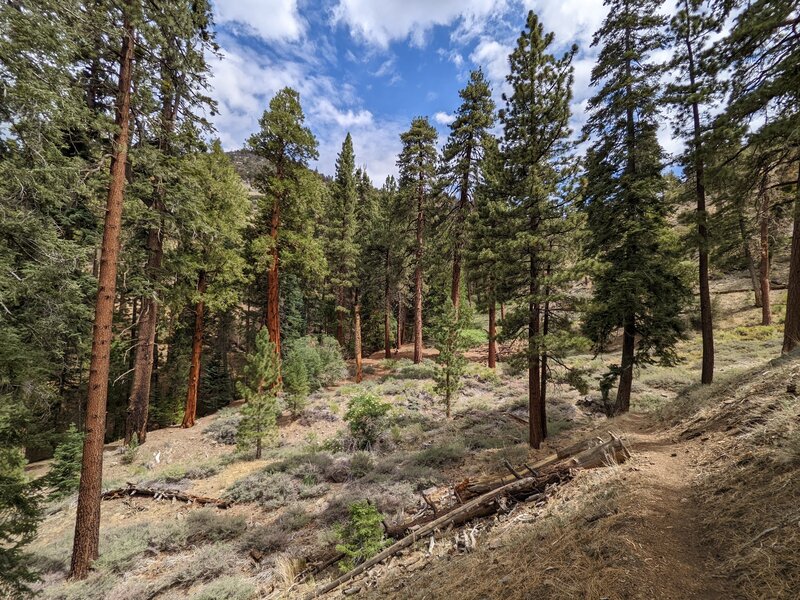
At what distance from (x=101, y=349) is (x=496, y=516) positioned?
8.91m

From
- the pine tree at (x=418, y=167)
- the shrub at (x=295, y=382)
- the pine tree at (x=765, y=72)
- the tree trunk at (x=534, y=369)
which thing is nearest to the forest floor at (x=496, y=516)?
the tree trunk at (x=534, y=369)

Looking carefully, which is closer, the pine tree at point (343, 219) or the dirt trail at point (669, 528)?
the dirt trail at point (669, 528)

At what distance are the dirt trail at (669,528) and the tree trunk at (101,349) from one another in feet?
31.4

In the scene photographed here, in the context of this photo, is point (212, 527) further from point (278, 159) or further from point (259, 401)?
point (278, 159)

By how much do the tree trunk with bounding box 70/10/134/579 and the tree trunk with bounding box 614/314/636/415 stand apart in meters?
16.2

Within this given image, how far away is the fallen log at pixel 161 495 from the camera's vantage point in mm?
9984

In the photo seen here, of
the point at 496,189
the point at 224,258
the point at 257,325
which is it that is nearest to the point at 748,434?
the point at 496,189

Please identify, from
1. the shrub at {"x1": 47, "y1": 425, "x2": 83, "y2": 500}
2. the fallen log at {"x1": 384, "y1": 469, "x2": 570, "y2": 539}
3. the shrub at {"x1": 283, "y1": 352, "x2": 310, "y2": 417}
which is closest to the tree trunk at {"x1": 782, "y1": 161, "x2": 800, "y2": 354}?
the fallen log at {"x1": 384, "y1": 469, "x2": 570, "y2": 539}

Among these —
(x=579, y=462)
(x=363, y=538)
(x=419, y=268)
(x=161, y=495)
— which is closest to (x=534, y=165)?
(x=579, y=462)

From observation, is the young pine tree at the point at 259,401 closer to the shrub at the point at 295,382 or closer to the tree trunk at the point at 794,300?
the shrub at the point at 295,382

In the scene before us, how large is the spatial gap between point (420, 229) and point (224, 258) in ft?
40.3

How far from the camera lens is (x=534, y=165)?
10.2 m

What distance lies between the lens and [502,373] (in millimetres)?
22062

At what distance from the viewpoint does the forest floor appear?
142 inches
